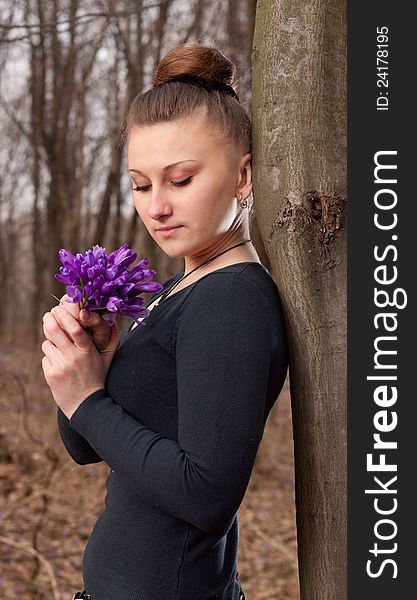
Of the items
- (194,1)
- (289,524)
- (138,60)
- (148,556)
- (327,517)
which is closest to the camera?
(148,556)

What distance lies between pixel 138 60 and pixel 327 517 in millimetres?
7591

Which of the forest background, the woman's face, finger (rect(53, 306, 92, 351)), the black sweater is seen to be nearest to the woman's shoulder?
the black sweater

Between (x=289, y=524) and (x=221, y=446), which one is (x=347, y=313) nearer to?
(x=221, y=446)

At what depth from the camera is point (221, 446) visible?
1.41m

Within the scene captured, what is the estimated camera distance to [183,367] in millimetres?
1470

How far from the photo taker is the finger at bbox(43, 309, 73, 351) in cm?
163

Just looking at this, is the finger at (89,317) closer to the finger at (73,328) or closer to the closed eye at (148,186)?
the finger at (73,328)

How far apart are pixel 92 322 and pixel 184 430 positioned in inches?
13.7

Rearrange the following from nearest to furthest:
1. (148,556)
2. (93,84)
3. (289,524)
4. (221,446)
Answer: (221,446) < (148,556) < (289,524) < (93,84)

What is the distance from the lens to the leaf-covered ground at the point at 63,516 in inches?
203

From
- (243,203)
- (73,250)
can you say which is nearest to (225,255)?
(243,203)

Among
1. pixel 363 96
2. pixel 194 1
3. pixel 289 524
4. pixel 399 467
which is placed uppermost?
pixel 194 1

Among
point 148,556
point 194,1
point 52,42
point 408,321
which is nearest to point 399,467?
point 408,321

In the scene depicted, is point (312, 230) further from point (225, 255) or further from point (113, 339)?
point (113, 339)
